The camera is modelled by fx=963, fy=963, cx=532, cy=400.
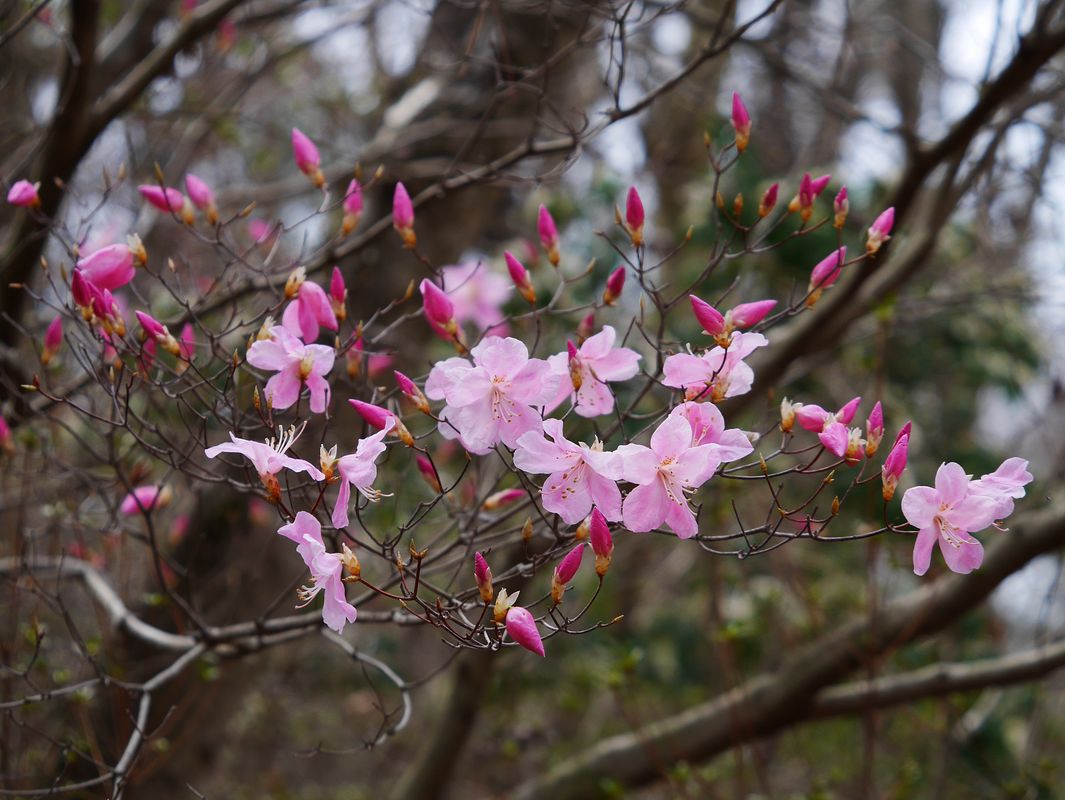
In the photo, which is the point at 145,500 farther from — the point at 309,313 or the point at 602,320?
the point at 602,320

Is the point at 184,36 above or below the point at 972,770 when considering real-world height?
above

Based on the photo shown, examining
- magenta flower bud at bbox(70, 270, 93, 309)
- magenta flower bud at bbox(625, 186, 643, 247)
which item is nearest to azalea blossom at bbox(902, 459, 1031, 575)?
magenta flower bud at bbox(625, 186, 643, 247)

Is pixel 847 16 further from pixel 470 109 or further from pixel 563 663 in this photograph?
pixel 563 663

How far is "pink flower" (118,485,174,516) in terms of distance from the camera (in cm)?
186

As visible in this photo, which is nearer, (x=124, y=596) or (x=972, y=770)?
(x=124, y=596)

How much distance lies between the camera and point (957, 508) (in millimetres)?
1331

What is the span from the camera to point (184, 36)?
2553mm

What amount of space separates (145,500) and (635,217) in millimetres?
1105

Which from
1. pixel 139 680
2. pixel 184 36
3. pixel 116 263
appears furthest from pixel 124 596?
pixel 184 36

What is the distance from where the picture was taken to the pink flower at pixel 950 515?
1.31 m

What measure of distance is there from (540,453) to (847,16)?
2.33m

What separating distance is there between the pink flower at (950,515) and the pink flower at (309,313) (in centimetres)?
96

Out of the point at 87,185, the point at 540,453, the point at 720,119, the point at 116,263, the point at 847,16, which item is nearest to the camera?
the point at 540,453

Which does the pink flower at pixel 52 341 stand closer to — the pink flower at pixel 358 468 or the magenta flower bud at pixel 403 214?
the magenta flower bud at pixel 403 214
